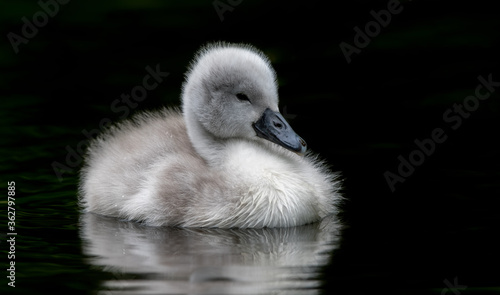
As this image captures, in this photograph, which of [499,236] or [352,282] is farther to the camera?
[499,236]

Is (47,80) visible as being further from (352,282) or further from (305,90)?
(352,282)

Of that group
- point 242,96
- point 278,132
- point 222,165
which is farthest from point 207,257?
point 242,96

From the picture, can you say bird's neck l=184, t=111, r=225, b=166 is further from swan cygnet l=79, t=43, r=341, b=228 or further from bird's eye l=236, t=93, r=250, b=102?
bird's eye l=236, t=93, r=250, b=102

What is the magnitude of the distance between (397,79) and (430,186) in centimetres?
321

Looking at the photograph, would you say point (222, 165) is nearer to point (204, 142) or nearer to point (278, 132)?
point (204, 142)

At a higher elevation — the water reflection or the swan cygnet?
the swan cygnet

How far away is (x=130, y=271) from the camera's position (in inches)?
285

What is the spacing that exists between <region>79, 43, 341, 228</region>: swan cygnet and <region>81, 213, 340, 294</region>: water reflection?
0.36ft

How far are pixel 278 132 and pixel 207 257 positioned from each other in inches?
57.0

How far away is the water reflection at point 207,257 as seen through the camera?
685cm

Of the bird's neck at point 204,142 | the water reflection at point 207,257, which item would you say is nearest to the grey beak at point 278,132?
the bird's neck at point 204,142

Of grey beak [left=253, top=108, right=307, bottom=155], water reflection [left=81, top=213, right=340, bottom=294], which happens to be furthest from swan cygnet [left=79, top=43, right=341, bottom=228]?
water reflection [left=81, top=213, right=340, bottom=294]

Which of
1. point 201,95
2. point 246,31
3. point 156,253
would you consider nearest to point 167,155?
point 201,95

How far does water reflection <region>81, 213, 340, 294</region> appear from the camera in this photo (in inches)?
270
